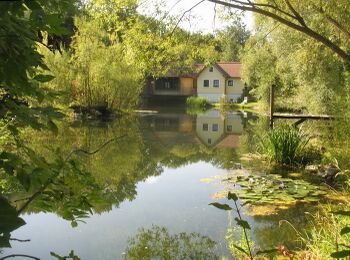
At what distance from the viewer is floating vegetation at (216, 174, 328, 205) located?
915 cm

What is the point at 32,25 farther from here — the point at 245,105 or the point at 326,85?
the point at 245,105

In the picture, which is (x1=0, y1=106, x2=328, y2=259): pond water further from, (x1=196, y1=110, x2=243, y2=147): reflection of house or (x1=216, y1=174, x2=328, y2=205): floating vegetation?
(x1=196, y1=110, x2=243, y2=147): reflection of house

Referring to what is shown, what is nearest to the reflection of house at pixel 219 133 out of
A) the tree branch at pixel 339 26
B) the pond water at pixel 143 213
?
the pond water at pixel 143 213

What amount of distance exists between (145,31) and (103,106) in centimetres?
1931

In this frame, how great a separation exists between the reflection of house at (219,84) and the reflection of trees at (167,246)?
146ft

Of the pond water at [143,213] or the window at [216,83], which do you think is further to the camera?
the window at [216,83]

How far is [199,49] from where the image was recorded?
1112 cm

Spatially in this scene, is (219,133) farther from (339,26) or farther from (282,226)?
(282,226)

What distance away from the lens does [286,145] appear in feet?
43.4

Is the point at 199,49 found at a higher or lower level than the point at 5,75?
higher

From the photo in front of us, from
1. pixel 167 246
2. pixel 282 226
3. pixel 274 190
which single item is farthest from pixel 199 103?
pixel 167 246

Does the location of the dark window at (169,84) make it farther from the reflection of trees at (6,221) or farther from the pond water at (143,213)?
the reflection of trees at (6,221)

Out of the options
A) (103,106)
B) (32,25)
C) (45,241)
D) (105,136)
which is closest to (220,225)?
(45,241)

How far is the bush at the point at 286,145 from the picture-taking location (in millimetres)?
13016
